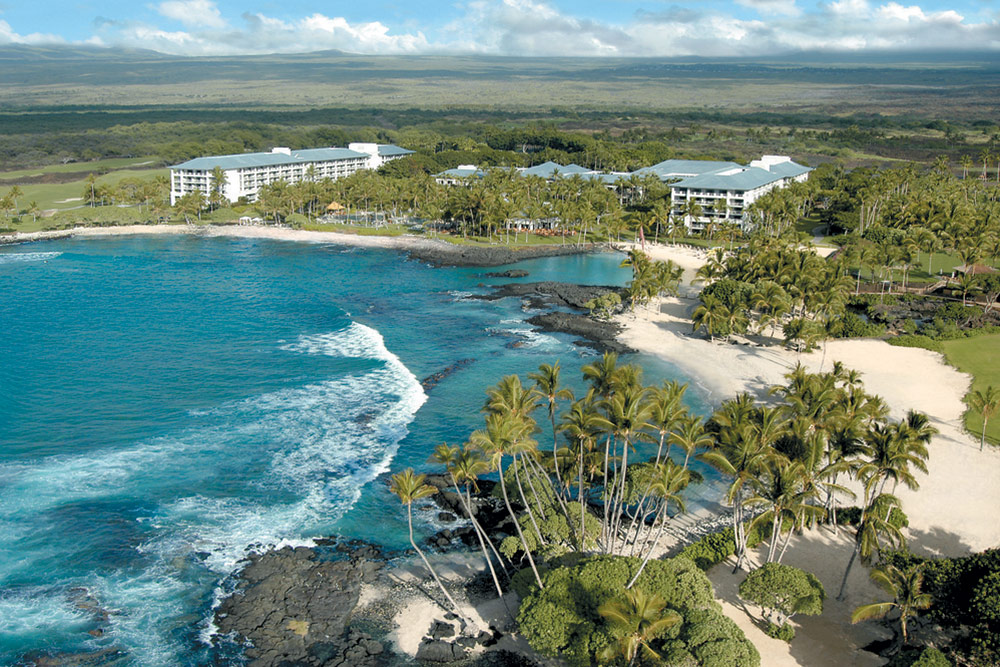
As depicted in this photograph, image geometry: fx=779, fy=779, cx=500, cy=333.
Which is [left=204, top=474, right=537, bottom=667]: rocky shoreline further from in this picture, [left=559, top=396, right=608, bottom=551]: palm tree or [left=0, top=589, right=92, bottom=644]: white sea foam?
[left=559, top=396, right=608, bottom=551]: palm tree

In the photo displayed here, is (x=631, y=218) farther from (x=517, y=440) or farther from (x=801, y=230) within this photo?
(x=517, y=440)

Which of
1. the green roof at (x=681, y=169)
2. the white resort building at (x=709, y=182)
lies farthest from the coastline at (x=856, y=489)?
the green roof at (x=681, y=169)

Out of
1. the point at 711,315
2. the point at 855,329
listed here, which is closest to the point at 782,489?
the point at 711,315

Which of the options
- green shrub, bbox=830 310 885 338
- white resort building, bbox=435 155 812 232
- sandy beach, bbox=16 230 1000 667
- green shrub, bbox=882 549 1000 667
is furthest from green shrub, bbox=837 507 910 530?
white resort building, bbox=435 155 812 232

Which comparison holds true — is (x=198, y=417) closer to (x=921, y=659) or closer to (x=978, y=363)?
(x=921, y=659)

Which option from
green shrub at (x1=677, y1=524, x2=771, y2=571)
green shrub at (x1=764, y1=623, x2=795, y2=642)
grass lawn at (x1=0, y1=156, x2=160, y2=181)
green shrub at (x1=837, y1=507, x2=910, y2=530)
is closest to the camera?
green shrub at (x1=764, y1=623, x2=795, y2=642)

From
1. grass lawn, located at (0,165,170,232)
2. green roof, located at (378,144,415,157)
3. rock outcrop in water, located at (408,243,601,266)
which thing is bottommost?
rock outcrop in water, located at (408,243,601,266)
